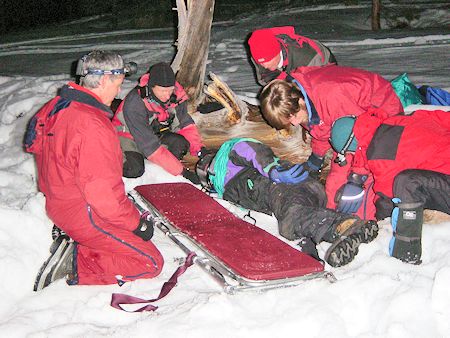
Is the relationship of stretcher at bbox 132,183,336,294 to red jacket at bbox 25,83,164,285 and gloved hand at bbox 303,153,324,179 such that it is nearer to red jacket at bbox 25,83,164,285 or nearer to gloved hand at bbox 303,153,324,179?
red jacket at bbox 25,83,164,285

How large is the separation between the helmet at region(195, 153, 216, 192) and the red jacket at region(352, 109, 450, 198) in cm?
132

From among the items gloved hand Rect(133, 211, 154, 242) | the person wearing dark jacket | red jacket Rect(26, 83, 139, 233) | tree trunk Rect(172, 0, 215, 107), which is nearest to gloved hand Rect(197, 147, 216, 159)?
the person wearing dark jacket

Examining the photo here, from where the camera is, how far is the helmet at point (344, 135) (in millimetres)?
3088

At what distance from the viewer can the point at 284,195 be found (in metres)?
3.51

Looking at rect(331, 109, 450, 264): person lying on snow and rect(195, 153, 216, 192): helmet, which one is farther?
rect(195, 153, 216, 192): helmet

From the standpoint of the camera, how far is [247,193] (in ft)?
12.4

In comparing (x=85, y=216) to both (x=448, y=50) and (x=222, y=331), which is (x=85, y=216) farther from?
(x=448, y=50)

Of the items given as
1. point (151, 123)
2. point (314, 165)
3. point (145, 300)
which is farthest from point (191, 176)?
point (145, 300)

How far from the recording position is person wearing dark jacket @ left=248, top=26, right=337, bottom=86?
425 centimetres

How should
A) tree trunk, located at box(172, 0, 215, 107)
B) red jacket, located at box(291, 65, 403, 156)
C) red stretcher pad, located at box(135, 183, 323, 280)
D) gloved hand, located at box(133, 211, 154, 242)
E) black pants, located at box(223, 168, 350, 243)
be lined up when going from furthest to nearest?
tree trunk, located at box(172, 0, 215, 107)
red jacket, located at box(291, 65, 403, 156)
black pants, located at box(223, 168, 350, 243)
gloved hand, located at box(133, 211, 154, 242)
red stretcher pad, located at box(135, 183, 323, 280)

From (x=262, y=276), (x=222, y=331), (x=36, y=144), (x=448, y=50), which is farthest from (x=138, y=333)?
(x=448, y=50)

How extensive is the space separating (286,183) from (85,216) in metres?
1.43

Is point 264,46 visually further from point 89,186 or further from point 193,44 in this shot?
point 89,186

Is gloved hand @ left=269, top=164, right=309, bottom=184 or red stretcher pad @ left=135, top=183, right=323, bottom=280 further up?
gloved hand @ left=269, top=164, right=309, bottom=184
